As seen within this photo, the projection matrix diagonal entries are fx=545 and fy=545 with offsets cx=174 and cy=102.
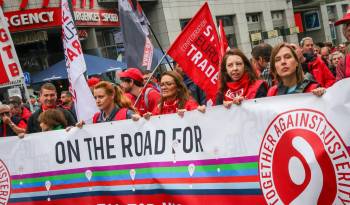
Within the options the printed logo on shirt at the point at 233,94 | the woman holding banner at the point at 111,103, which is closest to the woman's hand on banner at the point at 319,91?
the printed logo on shirt at the point at 233,94

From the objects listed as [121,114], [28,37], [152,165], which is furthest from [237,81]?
[28,37]

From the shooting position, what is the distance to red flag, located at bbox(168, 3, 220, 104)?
19.0ft

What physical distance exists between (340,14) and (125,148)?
45309mm

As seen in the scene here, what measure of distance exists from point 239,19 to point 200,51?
93.3 feet

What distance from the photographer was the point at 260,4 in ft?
119

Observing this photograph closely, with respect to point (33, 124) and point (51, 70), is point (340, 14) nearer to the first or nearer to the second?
point (51, 70)

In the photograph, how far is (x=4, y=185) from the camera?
539 cm

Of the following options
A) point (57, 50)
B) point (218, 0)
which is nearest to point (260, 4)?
point (218, 0)

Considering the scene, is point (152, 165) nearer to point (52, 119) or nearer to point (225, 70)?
point (225, 70)

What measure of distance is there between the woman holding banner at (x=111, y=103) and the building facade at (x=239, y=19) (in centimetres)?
2253

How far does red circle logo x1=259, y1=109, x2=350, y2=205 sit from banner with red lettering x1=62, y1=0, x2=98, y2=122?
2.88 meters

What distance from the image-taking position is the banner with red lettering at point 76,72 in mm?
6262

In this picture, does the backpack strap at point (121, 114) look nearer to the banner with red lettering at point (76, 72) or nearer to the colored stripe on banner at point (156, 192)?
the colored stripe on banner at point (156, 192)

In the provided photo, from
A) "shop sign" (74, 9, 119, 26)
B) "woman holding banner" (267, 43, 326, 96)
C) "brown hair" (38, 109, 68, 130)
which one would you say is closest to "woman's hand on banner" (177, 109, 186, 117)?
"woman holding banner" (267, 43, 326, 96)
